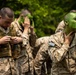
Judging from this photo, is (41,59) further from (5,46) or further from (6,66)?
(5,46)

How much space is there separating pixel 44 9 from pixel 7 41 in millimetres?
9963

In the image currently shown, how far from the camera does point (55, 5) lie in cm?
2017

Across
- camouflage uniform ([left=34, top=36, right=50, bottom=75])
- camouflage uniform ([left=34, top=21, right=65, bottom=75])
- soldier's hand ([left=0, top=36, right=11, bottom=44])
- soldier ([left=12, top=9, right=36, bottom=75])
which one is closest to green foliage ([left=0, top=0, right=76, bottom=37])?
camouflage uniform ([left=34, top=36, right=50, bottom=75])

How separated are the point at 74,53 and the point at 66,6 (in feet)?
41.4

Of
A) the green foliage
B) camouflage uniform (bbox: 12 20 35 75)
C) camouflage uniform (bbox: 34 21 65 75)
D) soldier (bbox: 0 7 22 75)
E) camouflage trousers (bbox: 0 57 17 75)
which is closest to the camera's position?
soldier (bbox: 0 7 22 75)

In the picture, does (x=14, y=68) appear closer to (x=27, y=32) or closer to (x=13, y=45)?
(x=13, y=45)

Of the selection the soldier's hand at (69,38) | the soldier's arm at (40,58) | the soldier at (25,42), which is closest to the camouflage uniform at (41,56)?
the soldier's arm at (40,58)

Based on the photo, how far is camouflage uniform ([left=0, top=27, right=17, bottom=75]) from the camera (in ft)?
27.7

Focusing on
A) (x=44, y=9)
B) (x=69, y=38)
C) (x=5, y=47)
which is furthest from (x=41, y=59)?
(x=44, y=9)

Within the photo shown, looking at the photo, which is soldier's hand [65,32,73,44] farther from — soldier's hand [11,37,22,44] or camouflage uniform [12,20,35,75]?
camouflage uniform [12,20,35,75]

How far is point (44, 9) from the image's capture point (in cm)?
1816

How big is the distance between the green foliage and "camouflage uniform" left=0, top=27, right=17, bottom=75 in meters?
7.21

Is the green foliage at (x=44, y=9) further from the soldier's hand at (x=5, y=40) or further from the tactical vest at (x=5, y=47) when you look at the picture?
the soldier's hand at (x=5, y=40)

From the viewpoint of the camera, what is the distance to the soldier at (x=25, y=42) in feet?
35.0
